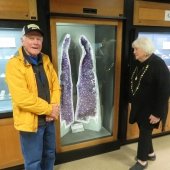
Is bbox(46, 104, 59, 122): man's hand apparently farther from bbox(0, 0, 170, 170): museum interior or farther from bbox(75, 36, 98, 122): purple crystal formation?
bbox(75, 36, 98, 122): purple crystal formation

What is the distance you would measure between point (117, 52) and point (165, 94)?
0.76 meters

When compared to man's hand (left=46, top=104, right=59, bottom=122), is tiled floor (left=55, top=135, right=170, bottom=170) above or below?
below

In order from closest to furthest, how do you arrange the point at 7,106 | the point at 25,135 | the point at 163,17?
the point at 25,135
the point at 7,106
the point at 163,17

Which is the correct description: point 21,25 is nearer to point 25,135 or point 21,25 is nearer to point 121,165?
point 25,135

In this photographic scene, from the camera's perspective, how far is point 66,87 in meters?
2.38

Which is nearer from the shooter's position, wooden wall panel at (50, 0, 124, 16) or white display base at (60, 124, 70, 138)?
wooden wall panel at (50, 0, 124, 16)

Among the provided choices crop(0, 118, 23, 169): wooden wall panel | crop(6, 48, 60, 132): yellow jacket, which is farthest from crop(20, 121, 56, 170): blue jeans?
crop(0, 118, 23, 169): wooden wall panel

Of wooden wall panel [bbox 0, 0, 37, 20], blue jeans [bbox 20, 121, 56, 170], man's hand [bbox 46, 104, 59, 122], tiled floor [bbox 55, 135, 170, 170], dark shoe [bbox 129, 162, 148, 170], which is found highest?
wooden wall panel [bbox 0, 0, 37, 20]

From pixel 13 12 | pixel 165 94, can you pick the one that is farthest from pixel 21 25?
pixel 165 94

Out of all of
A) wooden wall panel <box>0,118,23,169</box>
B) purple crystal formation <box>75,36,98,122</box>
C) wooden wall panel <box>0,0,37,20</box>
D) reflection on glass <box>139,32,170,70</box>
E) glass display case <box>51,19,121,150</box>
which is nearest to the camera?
wooden wall panel <box>0,0,37,20</box>

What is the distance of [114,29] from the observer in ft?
7.72

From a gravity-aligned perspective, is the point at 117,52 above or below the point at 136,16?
below

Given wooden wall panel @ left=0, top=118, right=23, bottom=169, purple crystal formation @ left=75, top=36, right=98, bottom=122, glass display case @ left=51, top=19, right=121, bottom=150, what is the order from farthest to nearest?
purple crystal formation @ left=75, top=36, right=98, bottom=122 < glass display case @ left=51, top=19, right=121, bottom=150 < wooden wall panel @ left=0, top=118, right=23, bottom=169

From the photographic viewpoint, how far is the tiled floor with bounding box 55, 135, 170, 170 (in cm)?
228
